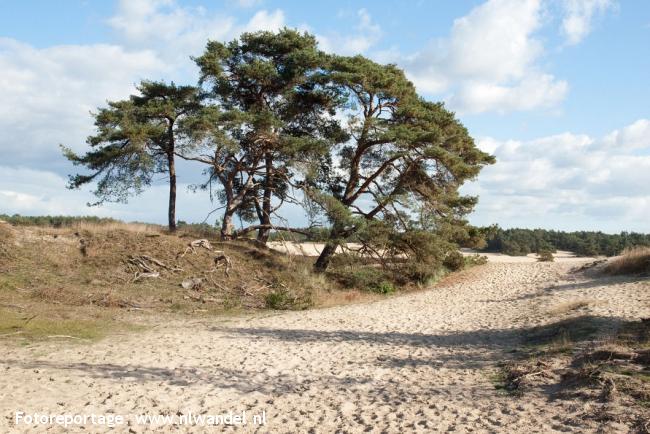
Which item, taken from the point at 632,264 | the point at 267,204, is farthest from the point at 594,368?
the point at 267,204

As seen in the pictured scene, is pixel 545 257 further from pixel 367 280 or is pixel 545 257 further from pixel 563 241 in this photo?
pixel 563 241

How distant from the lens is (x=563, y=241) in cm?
5822

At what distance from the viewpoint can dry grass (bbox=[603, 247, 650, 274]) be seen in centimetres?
2230

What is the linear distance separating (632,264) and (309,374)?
19.1 m

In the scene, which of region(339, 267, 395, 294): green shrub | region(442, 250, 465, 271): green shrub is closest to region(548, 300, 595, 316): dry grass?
region(339, 267, 395, 294): green shrub

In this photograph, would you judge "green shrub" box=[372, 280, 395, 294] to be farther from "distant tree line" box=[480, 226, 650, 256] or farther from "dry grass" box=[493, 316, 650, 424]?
"distant tree line" box=[480, 226, 650, 256]

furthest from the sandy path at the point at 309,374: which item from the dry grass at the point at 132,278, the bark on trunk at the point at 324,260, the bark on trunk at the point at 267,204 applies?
the bark on trunk at the point at 267,204

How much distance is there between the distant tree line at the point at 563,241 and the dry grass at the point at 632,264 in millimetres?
22303

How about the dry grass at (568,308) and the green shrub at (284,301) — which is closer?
the dry grass at (568,308)

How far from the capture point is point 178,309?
17391mm

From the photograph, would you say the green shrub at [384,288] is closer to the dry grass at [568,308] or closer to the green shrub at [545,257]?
the dry grass at [568,308]

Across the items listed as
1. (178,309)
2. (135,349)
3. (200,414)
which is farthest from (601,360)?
(178,309)

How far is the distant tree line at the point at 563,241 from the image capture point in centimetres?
4944

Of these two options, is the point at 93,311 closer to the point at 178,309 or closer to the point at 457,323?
the point at 178,309
